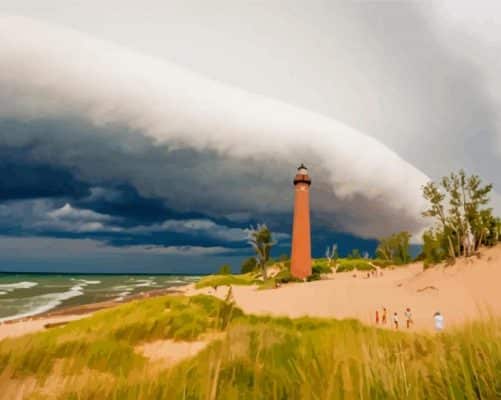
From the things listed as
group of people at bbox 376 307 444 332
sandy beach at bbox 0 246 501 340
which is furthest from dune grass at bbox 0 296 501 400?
sandy beach at bbox 0 246 501 340

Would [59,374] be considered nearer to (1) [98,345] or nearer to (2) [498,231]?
(1) [98,345]

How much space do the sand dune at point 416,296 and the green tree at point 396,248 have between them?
37.6 metres

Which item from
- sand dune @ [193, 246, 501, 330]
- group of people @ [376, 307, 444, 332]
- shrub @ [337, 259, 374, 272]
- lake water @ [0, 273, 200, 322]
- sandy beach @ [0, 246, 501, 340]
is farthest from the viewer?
shrub @ [337, 259, 374, 272]

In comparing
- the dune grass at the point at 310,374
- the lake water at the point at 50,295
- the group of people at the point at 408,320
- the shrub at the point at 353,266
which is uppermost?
the shrub at the point at 353,266

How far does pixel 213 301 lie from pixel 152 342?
6.68 m

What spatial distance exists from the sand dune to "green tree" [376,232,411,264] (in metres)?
37.6

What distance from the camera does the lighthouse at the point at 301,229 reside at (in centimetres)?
4906

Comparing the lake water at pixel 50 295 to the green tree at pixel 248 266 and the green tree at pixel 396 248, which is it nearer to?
the green tree at pixel 248 266

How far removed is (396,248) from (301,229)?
29408mm

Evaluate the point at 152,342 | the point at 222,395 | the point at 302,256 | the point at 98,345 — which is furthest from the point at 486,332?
the point at 302,256

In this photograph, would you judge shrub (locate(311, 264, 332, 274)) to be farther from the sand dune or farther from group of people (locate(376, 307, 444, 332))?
group of people (locate(376, 307, 444, 332))

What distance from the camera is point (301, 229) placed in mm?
50656

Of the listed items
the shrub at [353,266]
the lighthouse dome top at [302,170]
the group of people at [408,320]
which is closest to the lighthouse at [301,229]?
the lighthouse dome top at [302,170]

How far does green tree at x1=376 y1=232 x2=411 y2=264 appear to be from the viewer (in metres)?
67.2
